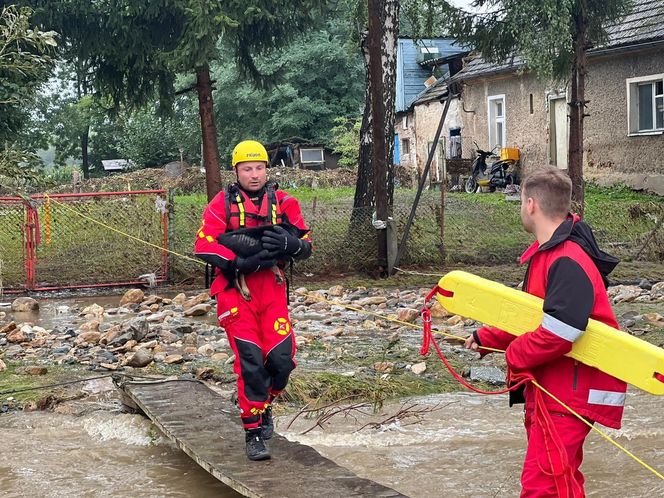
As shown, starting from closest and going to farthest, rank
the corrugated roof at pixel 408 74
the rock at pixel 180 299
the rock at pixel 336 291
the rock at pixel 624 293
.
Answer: the rock at pixel 624 293 → the rock at pixel 180 299 → the rock at pixel 336 291 → the corrugated roof at pixel 408 74

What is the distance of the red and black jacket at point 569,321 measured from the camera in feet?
12.8

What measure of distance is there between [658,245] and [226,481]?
1173 cm

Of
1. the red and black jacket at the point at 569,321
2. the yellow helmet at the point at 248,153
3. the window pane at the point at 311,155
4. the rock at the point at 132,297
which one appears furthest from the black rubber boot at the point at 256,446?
the window pane at the point at 311,155

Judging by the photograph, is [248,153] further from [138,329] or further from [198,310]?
[198,310]

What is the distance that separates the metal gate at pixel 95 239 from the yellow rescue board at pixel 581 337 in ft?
34.7

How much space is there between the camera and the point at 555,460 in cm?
398

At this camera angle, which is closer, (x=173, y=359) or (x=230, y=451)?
(x=230, y=451)

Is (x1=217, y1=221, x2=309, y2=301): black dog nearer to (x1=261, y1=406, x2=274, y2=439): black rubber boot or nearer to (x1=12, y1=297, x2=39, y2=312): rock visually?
(x1=261, y1=406, x2=274, y2=439): black rubber boot

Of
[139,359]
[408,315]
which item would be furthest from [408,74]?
[139,359]

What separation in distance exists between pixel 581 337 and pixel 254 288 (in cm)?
235

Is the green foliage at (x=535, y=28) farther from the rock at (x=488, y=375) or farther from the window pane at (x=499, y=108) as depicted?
the window pane at (x=499, y=108)

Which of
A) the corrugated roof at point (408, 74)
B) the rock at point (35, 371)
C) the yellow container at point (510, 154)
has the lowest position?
the rock at point (35, 371)

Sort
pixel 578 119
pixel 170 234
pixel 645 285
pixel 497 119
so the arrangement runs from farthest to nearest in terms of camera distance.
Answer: pixel 497 119
pixel 578 119
pixel 170 234
pixel 645 285

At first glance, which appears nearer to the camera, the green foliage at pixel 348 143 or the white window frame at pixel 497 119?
the white window frame at pixel 497 119
